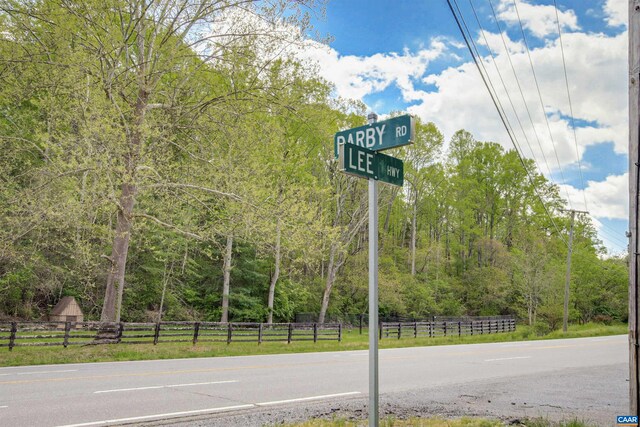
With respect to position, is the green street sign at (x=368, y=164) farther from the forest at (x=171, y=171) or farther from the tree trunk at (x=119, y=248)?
the tree trunk at (x=119, y=248)

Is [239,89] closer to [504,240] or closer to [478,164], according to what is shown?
[478,164]

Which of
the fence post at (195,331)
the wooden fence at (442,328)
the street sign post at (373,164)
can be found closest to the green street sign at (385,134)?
the street sign post at (373,164)

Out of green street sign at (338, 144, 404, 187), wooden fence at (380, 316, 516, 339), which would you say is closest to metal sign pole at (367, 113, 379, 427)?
green street sign at (338, 144, 404, 187)

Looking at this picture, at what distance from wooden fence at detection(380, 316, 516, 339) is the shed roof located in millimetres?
15902

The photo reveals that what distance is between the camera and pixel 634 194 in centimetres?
477

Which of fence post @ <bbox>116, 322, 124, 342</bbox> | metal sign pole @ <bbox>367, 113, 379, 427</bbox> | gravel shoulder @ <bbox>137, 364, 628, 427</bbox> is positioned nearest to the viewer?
metal sign pole @ <bbox>367, 113, 379, 427</bbox>

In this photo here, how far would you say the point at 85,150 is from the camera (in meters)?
14.4

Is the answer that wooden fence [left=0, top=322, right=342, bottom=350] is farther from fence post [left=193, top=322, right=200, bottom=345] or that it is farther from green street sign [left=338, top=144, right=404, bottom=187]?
green street sign [left=338, top=144, right=404, bottom=187]

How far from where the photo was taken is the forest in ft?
46.9

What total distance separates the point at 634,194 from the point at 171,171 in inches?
605

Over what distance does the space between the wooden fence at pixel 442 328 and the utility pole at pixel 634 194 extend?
21676 mm

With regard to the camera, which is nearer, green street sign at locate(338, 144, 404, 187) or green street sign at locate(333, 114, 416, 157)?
green street sign at locate(338, 144, 404, 187)

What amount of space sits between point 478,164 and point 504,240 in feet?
31.4

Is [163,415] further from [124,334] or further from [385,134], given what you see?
[124,334]
